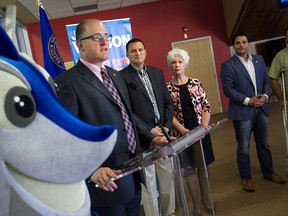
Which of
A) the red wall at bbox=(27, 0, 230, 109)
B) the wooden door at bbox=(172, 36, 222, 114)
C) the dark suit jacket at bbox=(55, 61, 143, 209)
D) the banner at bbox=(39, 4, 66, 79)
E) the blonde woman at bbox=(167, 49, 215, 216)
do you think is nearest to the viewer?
the dark suit jacket at bbox=(55, 61, 143, 209)

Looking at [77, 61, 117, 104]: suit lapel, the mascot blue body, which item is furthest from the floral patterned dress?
the mascot blue body

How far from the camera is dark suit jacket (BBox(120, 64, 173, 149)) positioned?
2465 mm

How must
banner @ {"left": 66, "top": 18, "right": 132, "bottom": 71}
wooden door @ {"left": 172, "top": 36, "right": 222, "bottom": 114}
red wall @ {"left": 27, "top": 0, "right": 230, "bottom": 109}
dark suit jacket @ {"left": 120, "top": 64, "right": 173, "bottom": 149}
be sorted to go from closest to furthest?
dark suit jacket @ {"left": 120, "top": 64, "right": 173, "bottom": 149}
banner @ {"left": 66, "top": 18, "right": 132, "bottom": 71}
red wall @ {"left": 27, "top": 0, "right": 230, "bottom": 109}
wooden door @ {"left": 172, "top": 36, "right": 222, "bottom": 114}

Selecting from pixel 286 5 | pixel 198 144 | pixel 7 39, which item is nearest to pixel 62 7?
pixel 286 5

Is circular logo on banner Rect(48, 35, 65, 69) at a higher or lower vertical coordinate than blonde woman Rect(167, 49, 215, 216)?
higher

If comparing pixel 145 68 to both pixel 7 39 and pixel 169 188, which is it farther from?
pixel 7 39

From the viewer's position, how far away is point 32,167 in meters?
0.61

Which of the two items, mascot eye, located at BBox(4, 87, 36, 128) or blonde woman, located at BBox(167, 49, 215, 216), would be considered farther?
blonde woman, located at BBox(167, 49, 215, 216)

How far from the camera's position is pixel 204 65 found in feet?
27.5

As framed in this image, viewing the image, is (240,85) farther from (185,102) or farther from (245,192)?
(245,192)

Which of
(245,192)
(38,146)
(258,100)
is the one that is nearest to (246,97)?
(258,100)

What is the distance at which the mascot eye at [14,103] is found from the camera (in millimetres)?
593

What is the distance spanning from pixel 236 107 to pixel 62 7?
5.22 metres

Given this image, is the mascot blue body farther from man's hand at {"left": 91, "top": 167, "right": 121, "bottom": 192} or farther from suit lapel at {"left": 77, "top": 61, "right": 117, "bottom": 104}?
suit lapel at {"left": 77, "top": 61, "right": 117, "bottom": 104}
